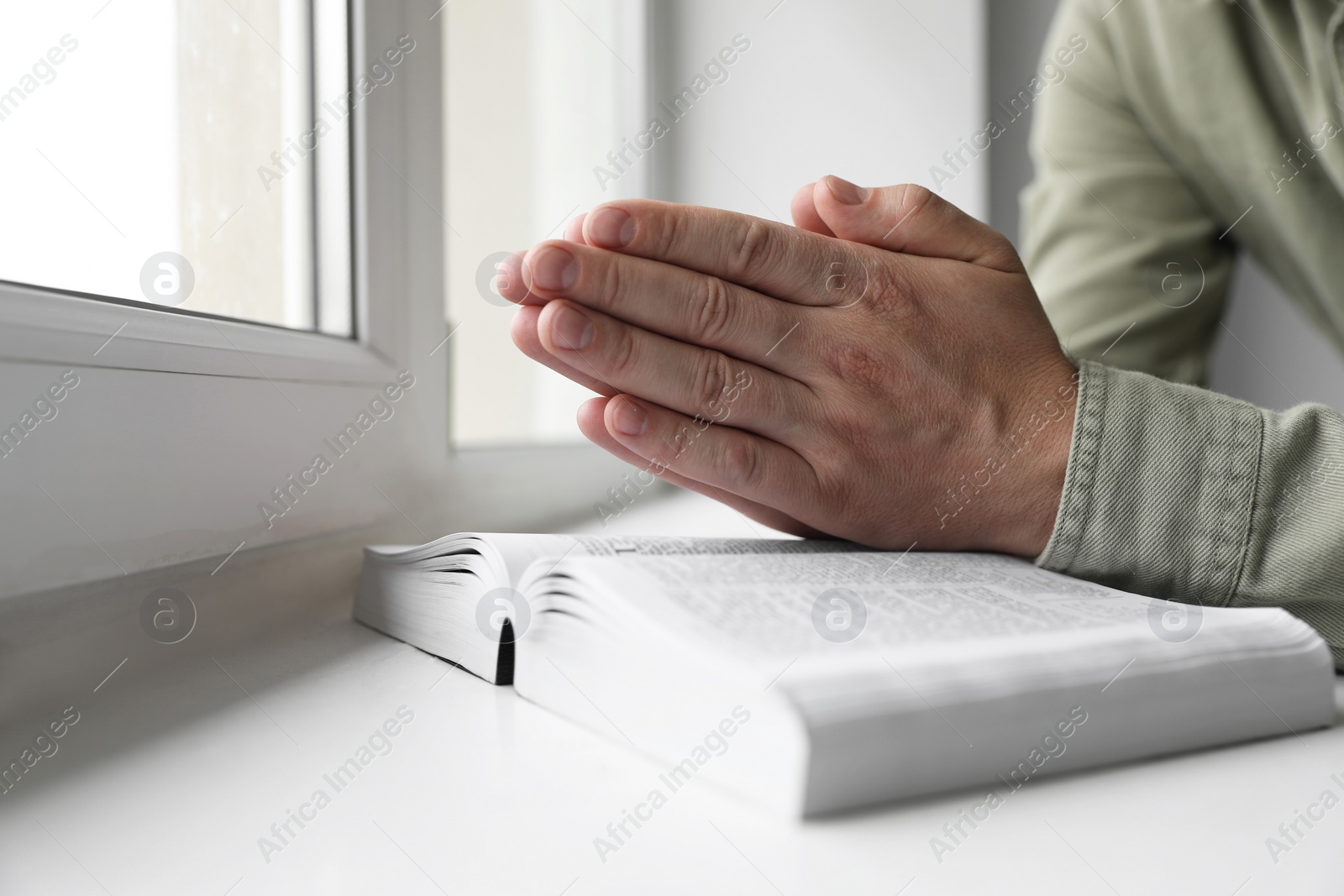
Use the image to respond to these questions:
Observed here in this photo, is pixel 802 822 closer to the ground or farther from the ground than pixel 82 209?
closer to the ground

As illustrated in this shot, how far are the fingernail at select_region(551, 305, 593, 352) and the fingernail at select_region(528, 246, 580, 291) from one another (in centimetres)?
1

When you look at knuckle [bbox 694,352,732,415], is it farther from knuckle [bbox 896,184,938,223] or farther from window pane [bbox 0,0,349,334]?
window pane [bbox 0,0,349,334]

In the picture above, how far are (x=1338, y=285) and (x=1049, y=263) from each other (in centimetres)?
28

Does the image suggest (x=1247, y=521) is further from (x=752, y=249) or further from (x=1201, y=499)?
(x=752, y=249)

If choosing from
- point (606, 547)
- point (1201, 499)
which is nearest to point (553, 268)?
point (606, 547)

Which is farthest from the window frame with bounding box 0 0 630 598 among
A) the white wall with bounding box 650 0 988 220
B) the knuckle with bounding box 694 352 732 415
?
the white wall with bounding box 650 0 988 220

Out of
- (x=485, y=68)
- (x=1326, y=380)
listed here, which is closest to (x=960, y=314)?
(x=485, y=68)

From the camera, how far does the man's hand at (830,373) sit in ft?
1.63

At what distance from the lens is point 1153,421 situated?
0.49 meters

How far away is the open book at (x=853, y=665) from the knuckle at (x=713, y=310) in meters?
0.13

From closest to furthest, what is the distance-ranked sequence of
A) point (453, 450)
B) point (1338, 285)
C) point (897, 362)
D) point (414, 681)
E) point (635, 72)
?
point (414, 681)
point (897, 362)
point (453, 450)
point (1338, 285)
point (635, 72)

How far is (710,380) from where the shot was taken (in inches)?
19.8

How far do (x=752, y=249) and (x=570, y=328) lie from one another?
115 millimetres

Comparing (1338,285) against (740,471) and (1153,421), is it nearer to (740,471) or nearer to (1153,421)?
(1153,421)
